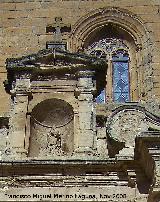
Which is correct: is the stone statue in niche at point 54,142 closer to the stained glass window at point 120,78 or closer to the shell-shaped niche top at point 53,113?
the shell-shaped niche top at point 53,113

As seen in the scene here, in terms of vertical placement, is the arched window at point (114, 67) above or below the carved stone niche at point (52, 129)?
above

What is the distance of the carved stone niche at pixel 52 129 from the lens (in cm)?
993

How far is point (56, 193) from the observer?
9055 mm

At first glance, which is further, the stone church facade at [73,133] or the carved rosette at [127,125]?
the carved rosette at [127,125]

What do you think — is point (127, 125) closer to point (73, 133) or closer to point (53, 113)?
point (73, 133)

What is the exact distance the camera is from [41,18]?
15148 millimetres

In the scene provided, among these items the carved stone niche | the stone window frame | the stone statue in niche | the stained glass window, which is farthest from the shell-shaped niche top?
the stone window frame

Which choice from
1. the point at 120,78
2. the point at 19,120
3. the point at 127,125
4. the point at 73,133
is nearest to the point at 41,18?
the point at 120,78

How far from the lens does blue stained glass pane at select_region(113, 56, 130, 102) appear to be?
14125mm

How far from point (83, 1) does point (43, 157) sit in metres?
6.87

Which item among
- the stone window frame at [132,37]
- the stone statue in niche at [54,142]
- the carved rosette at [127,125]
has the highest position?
the stone window frame at [132,37]

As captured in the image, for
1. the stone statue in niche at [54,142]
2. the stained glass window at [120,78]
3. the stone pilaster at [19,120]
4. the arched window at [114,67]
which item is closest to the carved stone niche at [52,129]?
the stone statue in niche at [54,142]

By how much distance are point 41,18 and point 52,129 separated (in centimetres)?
545

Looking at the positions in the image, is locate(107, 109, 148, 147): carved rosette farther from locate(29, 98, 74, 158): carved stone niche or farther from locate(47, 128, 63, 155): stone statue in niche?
locate(47, 128, 63, 155): stone statue in niche
